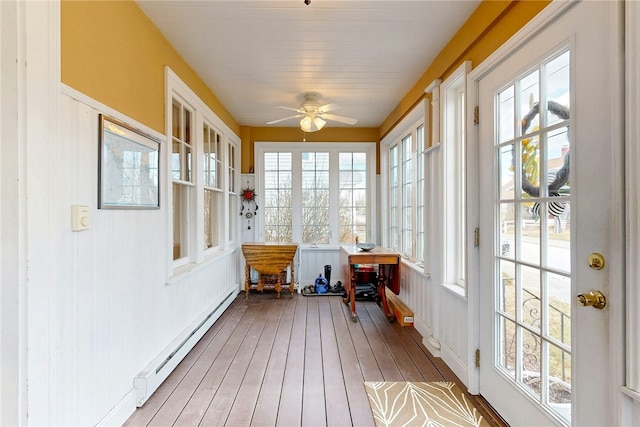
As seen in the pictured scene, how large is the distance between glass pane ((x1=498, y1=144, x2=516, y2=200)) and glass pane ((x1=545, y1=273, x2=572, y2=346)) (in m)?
0.47

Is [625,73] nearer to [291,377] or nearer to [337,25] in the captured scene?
[337,25]

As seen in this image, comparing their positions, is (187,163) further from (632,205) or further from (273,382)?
(632,205)

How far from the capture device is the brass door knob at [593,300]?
40.4 inches

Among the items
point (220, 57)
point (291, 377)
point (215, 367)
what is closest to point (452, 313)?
point (291, 377)

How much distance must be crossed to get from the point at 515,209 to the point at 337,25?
5.24ft

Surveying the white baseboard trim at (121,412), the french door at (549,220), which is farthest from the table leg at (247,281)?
the french door at (549,220)

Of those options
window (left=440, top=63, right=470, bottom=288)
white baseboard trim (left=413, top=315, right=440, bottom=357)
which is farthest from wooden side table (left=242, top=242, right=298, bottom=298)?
window (left=440, top=63, right=470, bottom=288)

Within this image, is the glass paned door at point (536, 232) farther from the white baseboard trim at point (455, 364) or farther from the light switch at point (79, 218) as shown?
the light switch at point (79, 218)

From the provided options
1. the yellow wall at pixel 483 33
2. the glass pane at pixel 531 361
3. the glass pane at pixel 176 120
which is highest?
the yellow wall at pixel 483 33

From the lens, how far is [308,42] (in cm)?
214

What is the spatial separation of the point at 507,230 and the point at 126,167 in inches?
84.1

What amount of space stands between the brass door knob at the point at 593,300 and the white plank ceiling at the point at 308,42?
1.69m

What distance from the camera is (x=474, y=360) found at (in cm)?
182

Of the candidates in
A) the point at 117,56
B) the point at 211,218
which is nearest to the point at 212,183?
the point at 211,218
